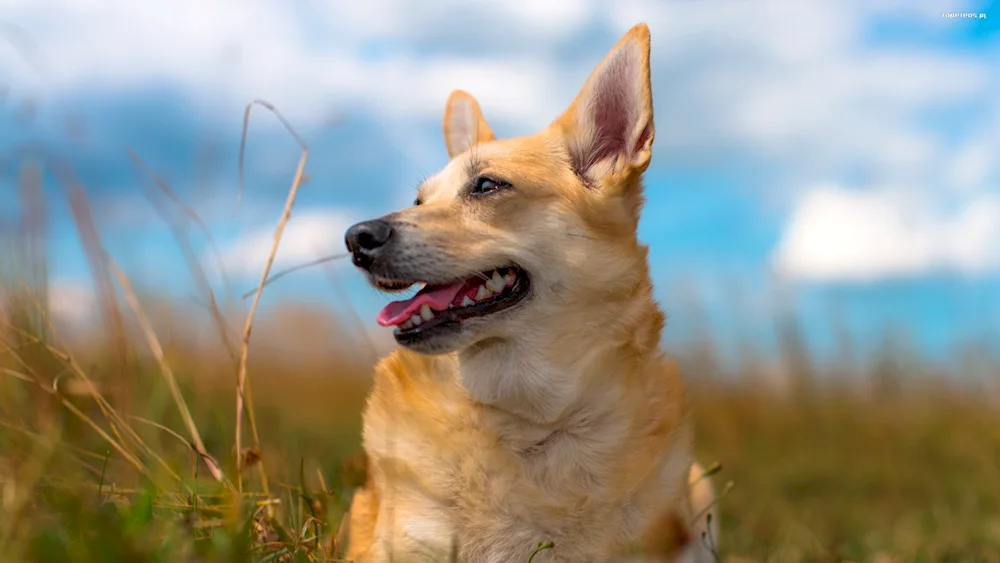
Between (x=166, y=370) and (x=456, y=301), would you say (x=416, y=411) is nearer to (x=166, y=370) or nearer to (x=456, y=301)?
(x=456, y=301)

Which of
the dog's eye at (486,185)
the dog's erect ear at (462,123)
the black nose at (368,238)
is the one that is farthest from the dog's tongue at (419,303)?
the dog's erect ear at (462,123)

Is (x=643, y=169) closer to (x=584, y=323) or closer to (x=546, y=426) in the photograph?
(x=584, y=323)

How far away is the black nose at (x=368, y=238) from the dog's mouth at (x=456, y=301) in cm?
16

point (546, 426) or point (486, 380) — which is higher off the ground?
point (486, 380)

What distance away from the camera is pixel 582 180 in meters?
3.73

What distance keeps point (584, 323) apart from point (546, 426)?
1.44 feet

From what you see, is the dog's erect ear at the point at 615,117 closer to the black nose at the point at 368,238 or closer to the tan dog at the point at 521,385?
the tan dog at the point at 521,385

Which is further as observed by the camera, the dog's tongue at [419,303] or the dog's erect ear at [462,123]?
the dog's erect ear at [462,123]

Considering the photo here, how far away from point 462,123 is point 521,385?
173 cm

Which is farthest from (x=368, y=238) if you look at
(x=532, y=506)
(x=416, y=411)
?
(x=532, y=506)

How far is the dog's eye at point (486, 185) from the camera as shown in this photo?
3.51 metres

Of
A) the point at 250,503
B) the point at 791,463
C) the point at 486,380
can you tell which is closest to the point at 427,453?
the point at 486,380

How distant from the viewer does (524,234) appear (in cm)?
334

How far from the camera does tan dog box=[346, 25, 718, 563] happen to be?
3.13 meters
